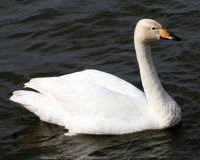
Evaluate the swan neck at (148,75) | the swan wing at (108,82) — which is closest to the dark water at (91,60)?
the swan neck at (148,75)

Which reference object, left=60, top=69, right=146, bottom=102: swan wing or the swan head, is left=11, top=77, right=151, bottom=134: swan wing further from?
the swan head

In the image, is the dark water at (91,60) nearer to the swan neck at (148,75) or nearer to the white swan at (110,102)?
the white swan at (110,102)

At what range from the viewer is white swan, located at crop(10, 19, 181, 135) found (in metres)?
8.58

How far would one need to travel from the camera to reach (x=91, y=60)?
1154 centimetres

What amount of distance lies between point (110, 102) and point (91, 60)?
10.1 ft

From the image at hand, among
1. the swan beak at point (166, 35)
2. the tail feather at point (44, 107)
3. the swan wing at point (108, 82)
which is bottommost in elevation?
the tail feather at point (44, 107)

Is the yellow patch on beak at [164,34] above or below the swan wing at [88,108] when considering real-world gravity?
above

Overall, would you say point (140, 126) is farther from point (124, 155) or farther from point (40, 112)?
point (40, 112)

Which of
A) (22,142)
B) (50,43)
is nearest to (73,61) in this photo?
(50,43)

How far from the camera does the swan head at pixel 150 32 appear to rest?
822 centimetres

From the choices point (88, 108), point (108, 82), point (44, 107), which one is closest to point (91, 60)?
point (108, 82)

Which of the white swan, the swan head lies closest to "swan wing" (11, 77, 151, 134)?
the white swan

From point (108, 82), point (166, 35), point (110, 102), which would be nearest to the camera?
point (166, 35)

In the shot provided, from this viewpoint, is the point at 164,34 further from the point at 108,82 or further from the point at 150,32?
the point at 108,82
